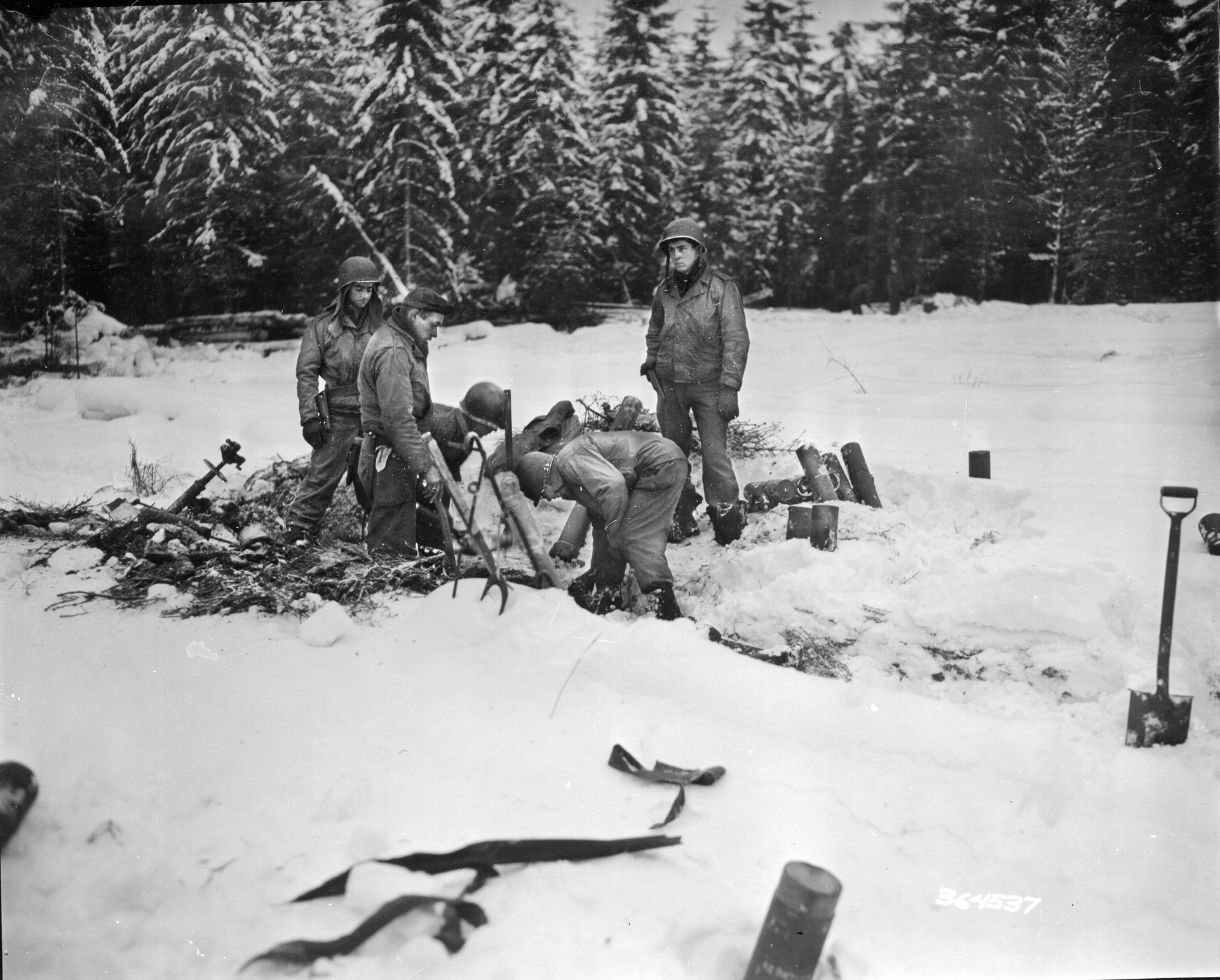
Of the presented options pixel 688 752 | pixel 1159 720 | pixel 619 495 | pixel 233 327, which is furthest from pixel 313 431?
pixel 1159 720

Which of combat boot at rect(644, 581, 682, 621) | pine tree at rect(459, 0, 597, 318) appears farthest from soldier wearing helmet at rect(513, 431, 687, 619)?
pine tree at rect(459, 0, 597, 318)

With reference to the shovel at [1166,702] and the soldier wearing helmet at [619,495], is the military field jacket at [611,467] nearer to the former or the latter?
the soldier wearing helmet at [619,495]

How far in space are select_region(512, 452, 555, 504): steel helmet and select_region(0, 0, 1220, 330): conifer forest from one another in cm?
268

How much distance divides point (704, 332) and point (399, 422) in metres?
2.07

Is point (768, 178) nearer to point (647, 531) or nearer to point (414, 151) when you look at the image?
point (414, 151)

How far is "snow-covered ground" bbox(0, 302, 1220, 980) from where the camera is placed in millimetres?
2447

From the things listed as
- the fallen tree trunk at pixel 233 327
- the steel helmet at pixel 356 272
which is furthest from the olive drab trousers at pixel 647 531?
the fallen tree trunk at pixel 233 327

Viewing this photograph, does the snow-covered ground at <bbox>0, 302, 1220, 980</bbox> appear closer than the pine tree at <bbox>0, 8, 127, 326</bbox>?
Yes

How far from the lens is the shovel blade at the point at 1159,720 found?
2898 mm

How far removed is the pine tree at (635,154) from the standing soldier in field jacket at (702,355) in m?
1.27

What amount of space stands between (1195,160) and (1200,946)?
405 cm

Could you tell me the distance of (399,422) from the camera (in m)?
4.56

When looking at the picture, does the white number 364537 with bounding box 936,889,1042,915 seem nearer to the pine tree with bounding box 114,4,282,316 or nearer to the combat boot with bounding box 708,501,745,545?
the combat boot with bounding box 708,501,745,545

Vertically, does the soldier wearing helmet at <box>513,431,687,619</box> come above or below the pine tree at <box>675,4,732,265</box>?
below
